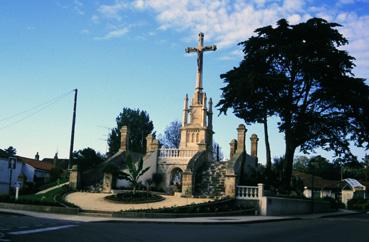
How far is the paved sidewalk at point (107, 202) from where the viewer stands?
26.8m

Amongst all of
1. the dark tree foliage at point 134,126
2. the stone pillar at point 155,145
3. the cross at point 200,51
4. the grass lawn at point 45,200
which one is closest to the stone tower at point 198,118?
the cross at point 200,51

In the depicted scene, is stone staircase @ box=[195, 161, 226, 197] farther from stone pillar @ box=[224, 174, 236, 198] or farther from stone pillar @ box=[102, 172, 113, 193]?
stone pillar @ box=[102, 172, 113, 193]

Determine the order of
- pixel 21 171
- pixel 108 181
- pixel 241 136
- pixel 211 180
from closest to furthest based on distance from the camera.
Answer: pixel 108 181 → pixel 211 180 → pixel 241 136 → pixel 21 171

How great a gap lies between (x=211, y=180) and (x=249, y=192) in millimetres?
4114

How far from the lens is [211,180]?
33.8 metres

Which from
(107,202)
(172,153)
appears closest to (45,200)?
(107,202)

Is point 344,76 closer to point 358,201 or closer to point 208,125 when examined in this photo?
point 208,125

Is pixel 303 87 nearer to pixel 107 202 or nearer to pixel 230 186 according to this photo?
pixel 230 186

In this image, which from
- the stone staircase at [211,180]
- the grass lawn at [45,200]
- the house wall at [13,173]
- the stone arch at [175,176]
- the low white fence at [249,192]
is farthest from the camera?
the house wall at [13,173]

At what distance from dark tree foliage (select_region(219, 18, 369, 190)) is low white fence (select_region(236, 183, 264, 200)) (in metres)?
7.39

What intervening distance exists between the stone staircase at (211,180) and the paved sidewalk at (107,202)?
94.1 inches

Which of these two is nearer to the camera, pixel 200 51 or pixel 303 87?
pixel 303 87

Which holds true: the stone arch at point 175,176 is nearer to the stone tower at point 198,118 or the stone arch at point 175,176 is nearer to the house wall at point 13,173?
the stone tower at point 198,118

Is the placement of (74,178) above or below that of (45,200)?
above
